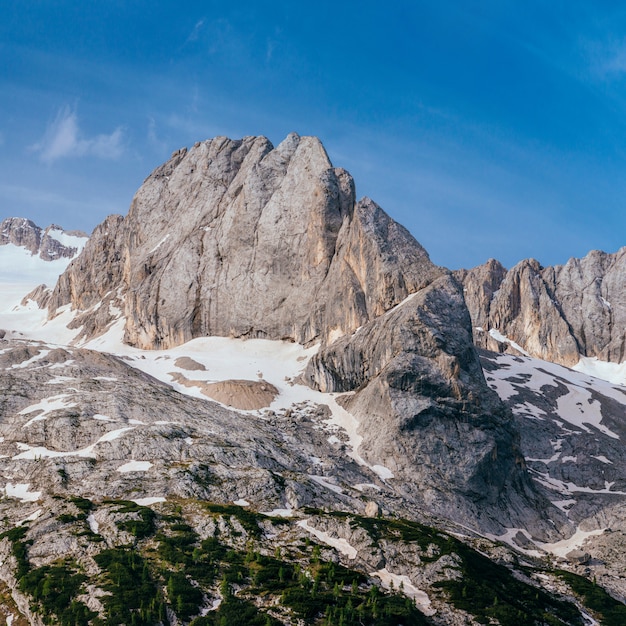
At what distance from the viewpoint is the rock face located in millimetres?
143500

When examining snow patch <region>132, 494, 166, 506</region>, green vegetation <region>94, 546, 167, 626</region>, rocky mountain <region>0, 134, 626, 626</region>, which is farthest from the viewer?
snow patch <region>132, 494, 166, 506</region>

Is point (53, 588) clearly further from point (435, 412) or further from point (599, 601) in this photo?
point (435, 412)

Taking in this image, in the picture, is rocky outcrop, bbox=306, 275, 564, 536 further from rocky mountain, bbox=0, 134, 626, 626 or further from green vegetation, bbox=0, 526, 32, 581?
green vegetation, bbox=0, 526, 32, 581

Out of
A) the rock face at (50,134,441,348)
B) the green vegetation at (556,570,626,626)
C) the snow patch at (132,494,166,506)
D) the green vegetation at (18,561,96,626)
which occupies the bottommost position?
the green vegetation at (18,561,96,626)

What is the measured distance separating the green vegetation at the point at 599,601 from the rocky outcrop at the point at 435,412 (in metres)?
27.9

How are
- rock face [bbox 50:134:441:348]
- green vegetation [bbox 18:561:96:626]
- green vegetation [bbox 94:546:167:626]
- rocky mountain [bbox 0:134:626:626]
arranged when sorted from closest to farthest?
green vegetation [bbox 94:546:167:626]
green vegetation [bbox 18:561:96:626]
rocky mountain [bbox 0:134:626:626]
rock face [bbox 50:134:441:348]

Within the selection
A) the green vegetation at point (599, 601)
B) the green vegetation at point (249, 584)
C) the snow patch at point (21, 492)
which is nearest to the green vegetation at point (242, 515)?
the green vegetation at point (249, 584)

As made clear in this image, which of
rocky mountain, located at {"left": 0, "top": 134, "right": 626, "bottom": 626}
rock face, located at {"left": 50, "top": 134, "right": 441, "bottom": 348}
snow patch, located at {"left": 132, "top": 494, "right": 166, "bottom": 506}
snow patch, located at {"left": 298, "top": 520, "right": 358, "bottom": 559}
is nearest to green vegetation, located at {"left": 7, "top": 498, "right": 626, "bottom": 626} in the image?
rocky mountain, located at {"left": 0, "top": 134, "right": 626, "bottom": 626}

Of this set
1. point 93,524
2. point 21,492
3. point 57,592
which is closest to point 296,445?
point 21,492

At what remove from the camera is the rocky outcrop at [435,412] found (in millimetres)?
102625

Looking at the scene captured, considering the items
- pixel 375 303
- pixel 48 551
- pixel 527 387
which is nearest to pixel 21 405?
pixel 48 551

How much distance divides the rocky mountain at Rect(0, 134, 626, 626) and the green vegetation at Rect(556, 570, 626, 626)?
0.34m

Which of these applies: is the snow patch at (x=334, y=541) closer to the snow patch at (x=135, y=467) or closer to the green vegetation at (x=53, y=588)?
the snow patch at (x=135, y=467)

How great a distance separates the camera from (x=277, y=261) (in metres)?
165
